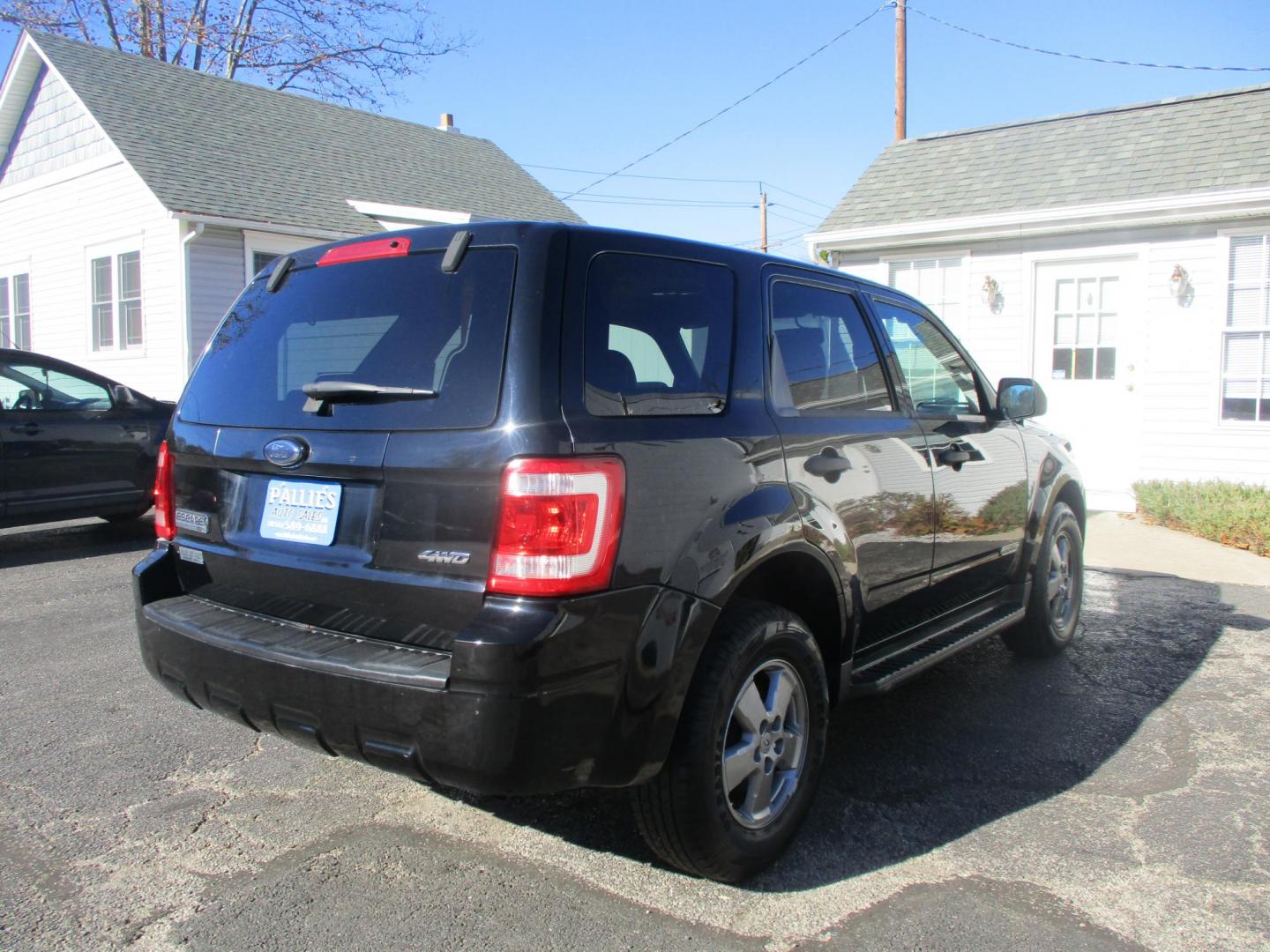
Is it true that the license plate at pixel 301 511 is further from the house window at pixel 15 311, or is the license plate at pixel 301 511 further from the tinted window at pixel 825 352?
the house window at pixel 15 311

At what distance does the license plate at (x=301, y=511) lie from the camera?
267cm

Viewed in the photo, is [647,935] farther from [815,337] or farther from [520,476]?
[815,337]

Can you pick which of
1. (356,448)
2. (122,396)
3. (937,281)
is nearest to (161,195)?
(122,396)

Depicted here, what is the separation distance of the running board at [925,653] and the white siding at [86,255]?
11.8 meters

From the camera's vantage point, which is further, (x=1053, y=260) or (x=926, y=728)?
(x=1053, y=260)

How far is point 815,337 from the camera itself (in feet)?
11.4

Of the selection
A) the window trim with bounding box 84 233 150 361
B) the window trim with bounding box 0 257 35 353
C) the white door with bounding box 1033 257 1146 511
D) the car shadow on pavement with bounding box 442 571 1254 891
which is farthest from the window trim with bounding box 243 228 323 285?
the car shadow on pavement with bounding box 442 571 1254 891

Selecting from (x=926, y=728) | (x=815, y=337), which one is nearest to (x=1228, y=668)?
(x=926, y=728)

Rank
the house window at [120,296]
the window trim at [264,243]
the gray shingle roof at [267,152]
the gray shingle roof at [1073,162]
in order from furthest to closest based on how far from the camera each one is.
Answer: the house window at [120,296] < the gray shingle roof at [267,152] < the window trim at [264,243] < the gray shingle roof at [1073,162]

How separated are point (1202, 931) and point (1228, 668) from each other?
112 inches

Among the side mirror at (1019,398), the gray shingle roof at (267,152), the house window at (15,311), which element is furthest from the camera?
the house window at (15,311)

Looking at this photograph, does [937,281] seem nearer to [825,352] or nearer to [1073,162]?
[1073,162]

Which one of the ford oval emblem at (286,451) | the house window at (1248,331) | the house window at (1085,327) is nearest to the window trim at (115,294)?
the house window at (1085,327)

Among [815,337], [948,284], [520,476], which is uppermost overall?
[948,284]
